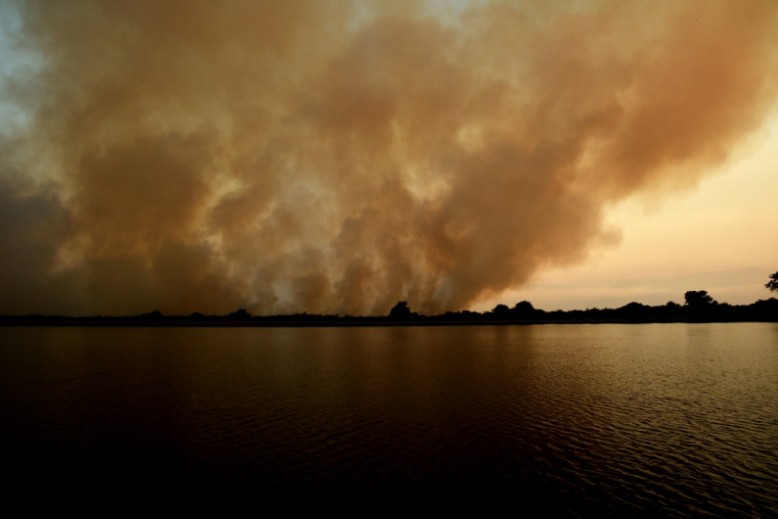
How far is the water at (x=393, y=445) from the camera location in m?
22.5

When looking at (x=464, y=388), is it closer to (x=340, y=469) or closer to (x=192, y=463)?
(x=340, y=469)

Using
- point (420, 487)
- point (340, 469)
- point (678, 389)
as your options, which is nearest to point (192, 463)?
point (340, 469)

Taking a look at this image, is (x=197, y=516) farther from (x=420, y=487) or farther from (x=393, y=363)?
(x=393, y=363)

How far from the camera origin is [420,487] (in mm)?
24172

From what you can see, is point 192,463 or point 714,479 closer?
point 714,479

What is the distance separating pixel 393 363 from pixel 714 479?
6023 centimetres

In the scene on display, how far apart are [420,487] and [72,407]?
38.3m

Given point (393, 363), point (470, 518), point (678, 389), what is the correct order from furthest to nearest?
point (393, 363)
point (678, 389)
point (470, 518)

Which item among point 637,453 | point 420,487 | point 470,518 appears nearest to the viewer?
point 470,518

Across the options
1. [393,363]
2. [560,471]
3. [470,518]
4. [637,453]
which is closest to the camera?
[470,518]

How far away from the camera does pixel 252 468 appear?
2684cm

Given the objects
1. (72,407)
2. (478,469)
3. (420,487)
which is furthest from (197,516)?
(72,407)

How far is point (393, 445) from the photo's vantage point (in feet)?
103

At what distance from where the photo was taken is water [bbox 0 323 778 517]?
2252cm
